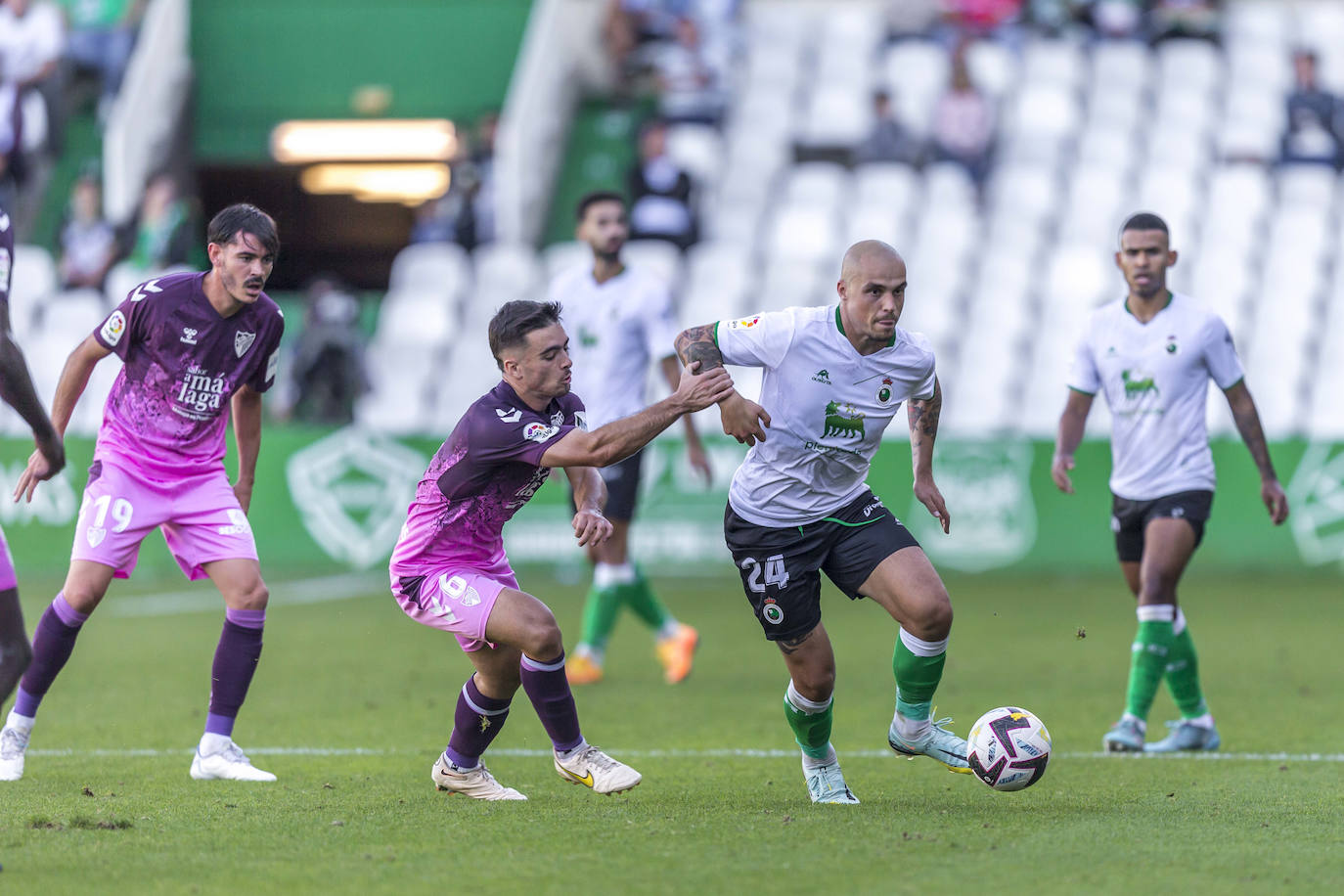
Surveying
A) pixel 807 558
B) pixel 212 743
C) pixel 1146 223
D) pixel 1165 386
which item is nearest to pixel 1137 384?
→ pixel 1165 386

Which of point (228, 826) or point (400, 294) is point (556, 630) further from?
point (400, 294)

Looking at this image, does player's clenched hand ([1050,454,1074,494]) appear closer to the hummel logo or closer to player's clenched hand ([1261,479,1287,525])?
player's clenched hand ([1261,479,1287,525])

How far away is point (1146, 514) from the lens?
8.02 meters

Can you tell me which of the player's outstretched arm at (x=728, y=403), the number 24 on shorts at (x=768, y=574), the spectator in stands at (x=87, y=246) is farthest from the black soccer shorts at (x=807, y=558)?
the spectator in stands at (x=87, y=246)

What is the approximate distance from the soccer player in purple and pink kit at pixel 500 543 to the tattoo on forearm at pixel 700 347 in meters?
0.12

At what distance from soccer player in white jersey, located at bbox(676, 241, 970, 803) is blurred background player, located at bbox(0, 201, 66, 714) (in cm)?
213

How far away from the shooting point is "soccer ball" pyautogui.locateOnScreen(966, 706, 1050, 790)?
606cm

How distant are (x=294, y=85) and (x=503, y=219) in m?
4.02

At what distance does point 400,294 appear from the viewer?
63.6 feet

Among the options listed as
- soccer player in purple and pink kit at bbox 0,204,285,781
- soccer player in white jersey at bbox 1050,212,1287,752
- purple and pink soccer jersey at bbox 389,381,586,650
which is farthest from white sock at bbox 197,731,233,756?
soccer player in white jersey at bbox 1050,212,1287,752

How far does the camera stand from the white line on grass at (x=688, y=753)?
7363mm

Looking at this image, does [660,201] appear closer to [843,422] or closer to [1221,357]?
[1221,357]

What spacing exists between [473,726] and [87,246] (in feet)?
45.5

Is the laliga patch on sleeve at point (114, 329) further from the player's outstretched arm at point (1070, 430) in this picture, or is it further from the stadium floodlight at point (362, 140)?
the stadium floodlight at point (362, 140)
